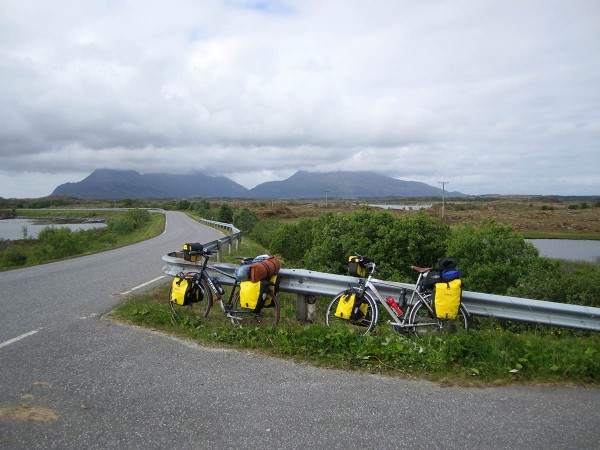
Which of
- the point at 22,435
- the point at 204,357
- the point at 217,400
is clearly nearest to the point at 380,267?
the point at 204,357

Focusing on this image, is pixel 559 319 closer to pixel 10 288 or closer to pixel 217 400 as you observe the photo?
pixel 217 400

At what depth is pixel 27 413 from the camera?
338 centimetres

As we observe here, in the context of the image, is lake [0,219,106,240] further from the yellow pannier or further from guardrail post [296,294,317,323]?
the yellow pannier

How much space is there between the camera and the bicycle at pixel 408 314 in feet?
17.5

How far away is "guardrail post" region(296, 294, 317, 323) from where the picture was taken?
6188 millimetres

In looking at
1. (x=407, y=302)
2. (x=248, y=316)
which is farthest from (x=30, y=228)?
(x=407, y=302)

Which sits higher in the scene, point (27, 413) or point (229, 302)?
point (229, 302)

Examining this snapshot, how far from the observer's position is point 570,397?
3713mm

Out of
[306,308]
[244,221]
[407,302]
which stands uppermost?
[407,302]

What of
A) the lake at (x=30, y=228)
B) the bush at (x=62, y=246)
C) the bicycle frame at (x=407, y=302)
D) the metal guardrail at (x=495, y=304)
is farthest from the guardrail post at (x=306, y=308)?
the lake at (x=30, y=228)

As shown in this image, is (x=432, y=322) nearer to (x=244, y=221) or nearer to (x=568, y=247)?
(x=244, y=221)

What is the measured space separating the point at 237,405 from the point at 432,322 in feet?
9.75

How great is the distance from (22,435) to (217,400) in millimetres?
1464

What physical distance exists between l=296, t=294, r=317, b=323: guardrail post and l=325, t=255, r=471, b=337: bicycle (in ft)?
2.05
